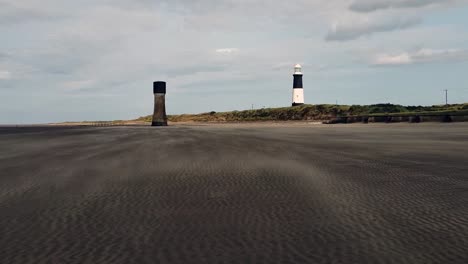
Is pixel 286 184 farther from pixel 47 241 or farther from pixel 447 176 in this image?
pixel 47 241

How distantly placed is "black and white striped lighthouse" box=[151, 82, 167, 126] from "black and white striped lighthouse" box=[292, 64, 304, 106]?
3106cm

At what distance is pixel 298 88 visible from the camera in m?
84.6

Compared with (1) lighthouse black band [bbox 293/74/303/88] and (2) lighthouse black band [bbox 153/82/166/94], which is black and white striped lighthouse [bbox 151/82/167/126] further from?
(1) lighthouse black band [bbox 293/74/303/88]

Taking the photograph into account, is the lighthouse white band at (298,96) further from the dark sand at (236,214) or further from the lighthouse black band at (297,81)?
the dark sand at (236,214)

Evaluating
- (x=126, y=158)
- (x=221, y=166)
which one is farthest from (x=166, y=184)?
(x=126, y=158)

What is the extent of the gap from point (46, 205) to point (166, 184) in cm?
203

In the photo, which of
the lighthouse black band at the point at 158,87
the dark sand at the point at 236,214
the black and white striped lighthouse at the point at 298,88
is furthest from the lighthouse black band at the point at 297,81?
the dark sand at the point at 236,214

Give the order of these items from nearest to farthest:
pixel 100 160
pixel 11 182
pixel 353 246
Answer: pixel 353 246, pixel 11 182, pixel 100 160

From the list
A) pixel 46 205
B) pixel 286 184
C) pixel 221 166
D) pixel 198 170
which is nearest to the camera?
pixel 46 205

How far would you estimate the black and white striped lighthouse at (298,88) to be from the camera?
274 feet

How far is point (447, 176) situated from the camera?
7.89 meters

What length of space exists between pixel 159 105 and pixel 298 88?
3312cm

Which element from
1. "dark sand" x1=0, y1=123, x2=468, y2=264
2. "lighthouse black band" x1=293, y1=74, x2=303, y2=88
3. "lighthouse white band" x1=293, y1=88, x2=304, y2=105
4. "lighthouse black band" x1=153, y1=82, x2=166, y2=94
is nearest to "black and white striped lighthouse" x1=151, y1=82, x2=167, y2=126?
"lighthouse black band" x1=153, y1=82, x2=166, y2=94

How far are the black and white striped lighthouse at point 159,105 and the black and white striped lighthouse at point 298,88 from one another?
102 ft
